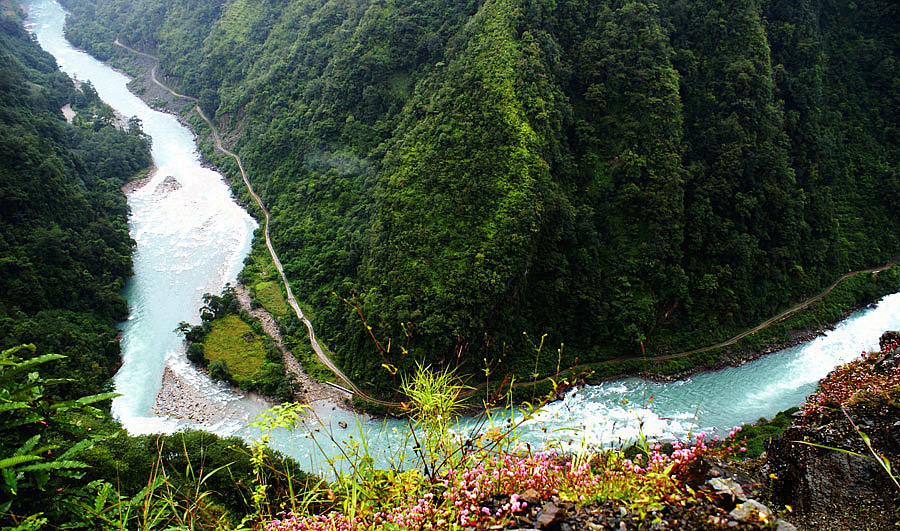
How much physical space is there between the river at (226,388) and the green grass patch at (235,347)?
1.15 m

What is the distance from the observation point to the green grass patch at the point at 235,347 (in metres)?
26.5

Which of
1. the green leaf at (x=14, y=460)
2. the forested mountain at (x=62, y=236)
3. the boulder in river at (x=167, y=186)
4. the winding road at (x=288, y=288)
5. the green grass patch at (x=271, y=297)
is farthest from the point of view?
the boulder in river at (x=167, y=186)

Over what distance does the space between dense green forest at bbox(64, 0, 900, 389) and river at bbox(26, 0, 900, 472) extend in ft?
8.58

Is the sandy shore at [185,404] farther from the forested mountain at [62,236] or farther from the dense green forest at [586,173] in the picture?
the dense green forest at [586,173]

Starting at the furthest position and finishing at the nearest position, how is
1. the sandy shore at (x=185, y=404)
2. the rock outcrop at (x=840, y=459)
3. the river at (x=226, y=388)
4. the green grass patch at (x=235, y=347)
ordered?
the green grass patch at (x=235, y=347), the sandy shore at (x=185, y=404), the river at (x=226, y=388), the rock outcrop at (x=840, y=459)

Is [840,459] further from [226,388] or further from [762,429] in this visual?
[226,388]

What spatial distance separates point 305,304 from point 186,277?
28.1 ft

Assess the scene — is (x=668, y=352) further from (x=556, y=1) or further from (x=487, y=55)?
(x=556, y=1)

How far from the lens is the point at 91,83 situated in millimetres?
55750

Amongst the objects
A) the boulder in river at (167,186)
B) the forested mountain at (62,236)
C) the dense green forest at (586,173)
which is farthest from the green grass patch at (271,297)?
the boulder in river at (167,186)

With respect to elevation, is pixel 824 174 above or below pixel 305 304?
above

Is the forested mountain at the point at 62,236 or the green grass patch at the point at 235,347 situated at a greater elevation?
the forested mountain at the point at 62,236

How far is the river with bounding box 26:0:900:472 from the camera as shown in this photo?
904 inches

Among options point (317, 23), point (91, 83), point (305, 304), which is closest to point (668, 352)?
point (305, 304)
